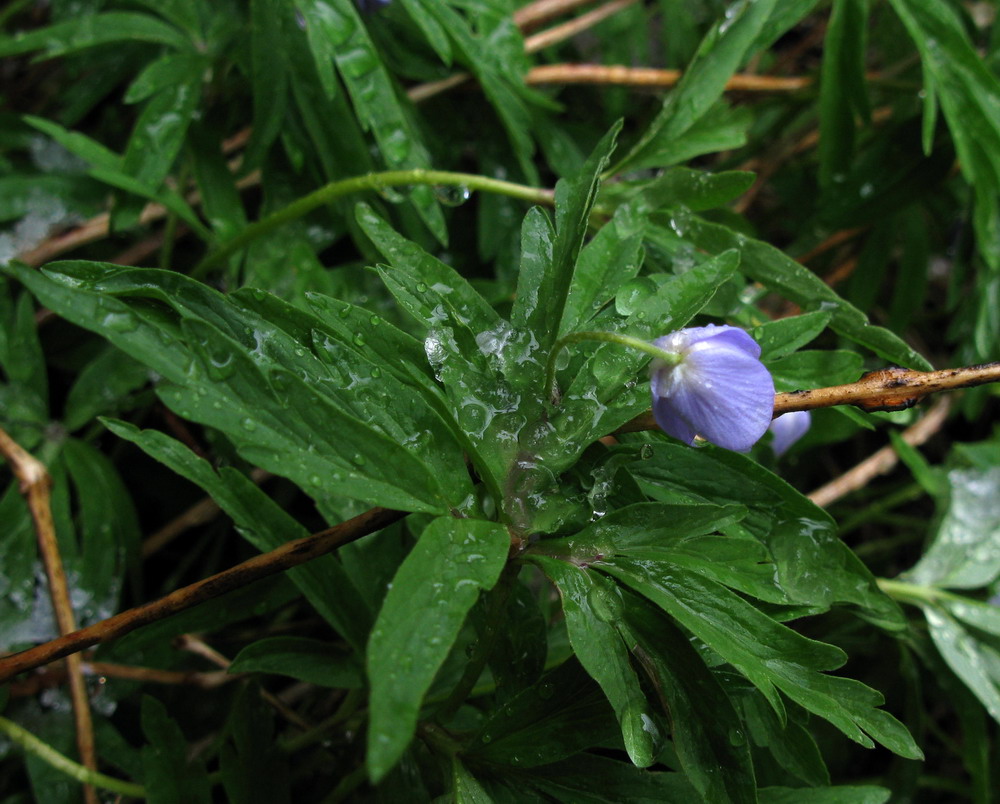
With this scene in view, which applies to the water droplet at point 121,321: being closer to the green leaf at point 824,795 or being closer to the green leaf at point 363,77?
the green leaf at point 363,77

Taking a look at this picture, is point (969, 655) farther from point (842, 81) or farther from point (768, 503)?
point (842, 81)

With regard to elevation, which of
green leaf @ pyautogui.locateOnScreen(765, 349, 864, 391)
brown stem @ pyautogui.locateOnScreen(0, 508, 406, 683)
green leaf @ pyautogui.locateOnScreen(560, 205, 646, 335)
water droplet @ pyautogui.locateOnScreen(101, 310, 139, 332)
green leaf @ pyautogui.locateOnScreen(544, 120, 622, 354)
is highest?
water droplet @ pyautogui.locateOnScreen(101, 310, 139, 332)

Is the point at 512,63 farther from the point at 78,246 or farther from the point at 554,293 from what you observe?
the point at 78,246

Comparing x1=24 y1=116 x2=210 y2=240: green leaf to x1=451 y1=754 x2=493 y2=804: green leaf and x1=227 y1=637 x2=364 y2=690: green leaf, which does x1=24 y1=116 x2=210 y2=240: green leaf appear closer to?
x1=227 y1=637 x2=364 y2=690: green leaf

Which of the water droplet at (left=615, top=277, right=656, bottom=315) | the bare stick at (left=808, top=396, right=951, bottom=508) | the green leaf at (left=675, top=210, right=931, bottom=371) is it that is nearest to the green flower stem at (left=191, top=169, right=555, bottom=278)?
the green leaf at (left=675, top=210, right=931, bottom=371)

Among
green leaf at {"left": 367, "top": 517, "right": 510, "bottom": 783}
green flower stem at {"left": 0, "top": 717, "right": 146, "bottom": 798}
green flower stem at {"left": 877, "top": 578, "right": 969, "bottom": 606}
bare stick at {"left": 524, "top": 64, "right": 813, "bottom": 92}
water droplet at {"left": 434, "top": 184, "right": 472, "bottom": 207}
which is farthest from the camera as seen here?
bare stick at {"left": 524, "top": 64, "right": 813, "bottom": 92}

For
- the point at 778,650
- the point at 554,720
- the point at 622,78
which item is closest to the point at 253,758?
the point at 554,720

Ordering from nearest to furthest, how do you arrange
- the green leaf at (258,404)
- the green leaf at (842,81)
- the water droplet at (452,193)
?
the green leaf at (258,404), the water droplet at (452,193), the green leaf at (842,81)

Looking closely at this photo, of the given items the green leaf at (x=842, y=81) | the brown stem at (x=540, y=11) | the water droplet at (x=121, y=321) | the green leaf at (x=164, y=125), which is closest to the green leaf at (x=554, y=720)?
the water droplet at (x=121, y=321)
